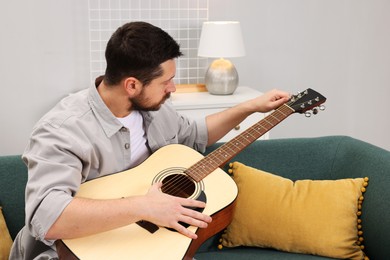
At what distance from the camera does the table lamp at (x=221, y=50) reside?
3125mm

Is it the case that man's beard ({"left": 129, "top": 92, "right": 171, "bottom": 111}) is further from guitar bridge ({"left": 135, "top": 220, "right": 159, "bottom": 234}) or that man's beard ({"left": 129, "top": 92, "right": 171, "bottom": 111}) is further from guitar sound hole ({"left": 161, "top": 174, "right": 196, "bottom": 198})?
guitar bridge ({"left": 135, "top": 220, "right": 159, "bottom": 234})

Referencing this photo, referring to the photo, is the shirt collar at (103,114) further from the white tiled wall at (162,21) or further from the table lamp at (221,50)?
the white tiled wall at (162,21)

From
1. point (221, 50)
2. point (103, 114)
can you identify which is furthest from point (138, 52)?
point (221, 50)

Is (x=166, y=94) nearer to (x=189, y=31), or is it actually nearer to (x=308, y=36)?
(x=189, y=31)

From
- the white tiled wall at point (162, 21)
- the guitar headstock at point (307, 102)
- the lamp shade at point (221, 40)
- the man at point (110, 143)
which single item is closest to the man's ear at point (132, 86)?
the man at point (110, 143)

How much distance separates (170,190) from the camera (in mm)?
1821

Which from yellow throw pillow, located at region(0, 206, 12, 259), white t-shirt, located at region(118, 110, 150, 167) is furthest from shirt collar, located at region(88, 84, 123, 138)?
yellow throw pillow, located at region(0, 206, 12, 259)

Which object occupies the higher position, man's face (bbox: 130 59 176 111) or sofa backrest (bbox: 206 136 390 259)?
man's face (bbox: 130 59 176 111)

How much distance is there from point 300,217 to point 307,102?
0.39m

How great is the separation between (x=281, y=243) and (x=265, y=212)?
0.12m

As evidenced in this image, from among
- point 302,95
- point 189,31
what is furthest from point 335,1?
point 302,95

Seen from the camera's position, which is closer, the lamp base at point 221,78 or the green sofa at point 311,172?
the green sofa at point 311,172

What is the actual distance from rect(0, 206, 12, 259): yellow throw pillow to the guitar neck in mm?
625

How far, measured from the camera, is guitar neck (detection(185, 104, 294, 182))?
74.6 inches
